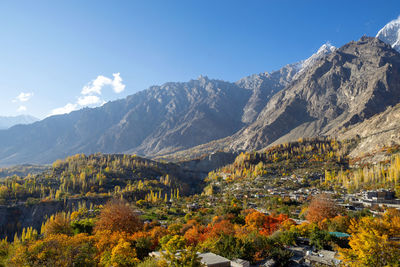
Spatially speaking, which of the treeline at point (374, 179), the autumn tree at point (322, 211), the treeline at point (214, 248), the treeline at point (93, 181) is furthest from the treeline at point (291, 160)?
the treeline at point (214, 248)

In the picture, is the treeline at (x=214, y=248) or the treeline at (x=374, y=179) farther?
the treeline at (x=374, y=179)

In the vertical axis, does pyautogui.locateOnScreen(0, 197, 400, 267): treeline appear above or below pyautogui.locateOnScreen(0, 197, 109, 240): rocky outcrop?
above

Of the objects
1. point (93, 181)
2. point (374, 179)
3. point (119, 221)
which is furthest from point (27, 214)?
point (374, 179)

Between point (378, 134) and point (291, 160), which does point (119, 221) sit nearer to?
point (291, 160)

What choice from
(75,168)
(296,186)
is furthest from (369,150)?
(75,168)

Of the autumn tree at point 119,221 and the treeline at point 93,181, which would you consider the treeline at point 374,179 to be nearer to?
the treeline at point 93,181

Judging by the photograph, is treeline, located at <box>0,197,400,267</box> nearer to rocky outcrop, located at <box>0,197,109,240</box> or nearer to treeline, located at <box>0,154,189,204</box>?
rocky outcrop, located at <box>0,197,109,240</box>

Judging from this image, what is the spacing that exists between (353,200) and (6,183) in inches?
4700

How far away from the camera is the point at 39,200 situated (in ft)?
251

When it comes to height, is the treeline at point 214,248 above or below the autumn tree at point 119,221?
above

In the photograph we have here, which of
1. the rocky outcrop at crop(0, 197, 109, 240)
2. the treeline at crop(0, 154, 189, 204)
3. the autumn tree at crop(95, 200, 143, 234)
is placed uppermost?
the autumn tree at crop(95, 200, 143, 234)

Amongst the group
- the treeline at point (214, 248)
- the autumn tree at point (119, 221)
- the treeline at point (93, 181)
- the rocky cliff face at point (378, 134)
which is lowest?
the treeline at point (93, 181)

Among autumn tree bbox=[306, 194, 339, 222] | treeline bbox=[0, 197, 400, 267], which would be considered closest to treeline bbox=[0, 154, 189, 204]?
autumn tree bbox=[306, 194, 339, 222]

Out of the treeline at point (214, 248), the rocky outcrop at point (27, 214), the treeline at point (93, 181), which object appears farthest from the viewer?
the treeline at point (93, 181)
